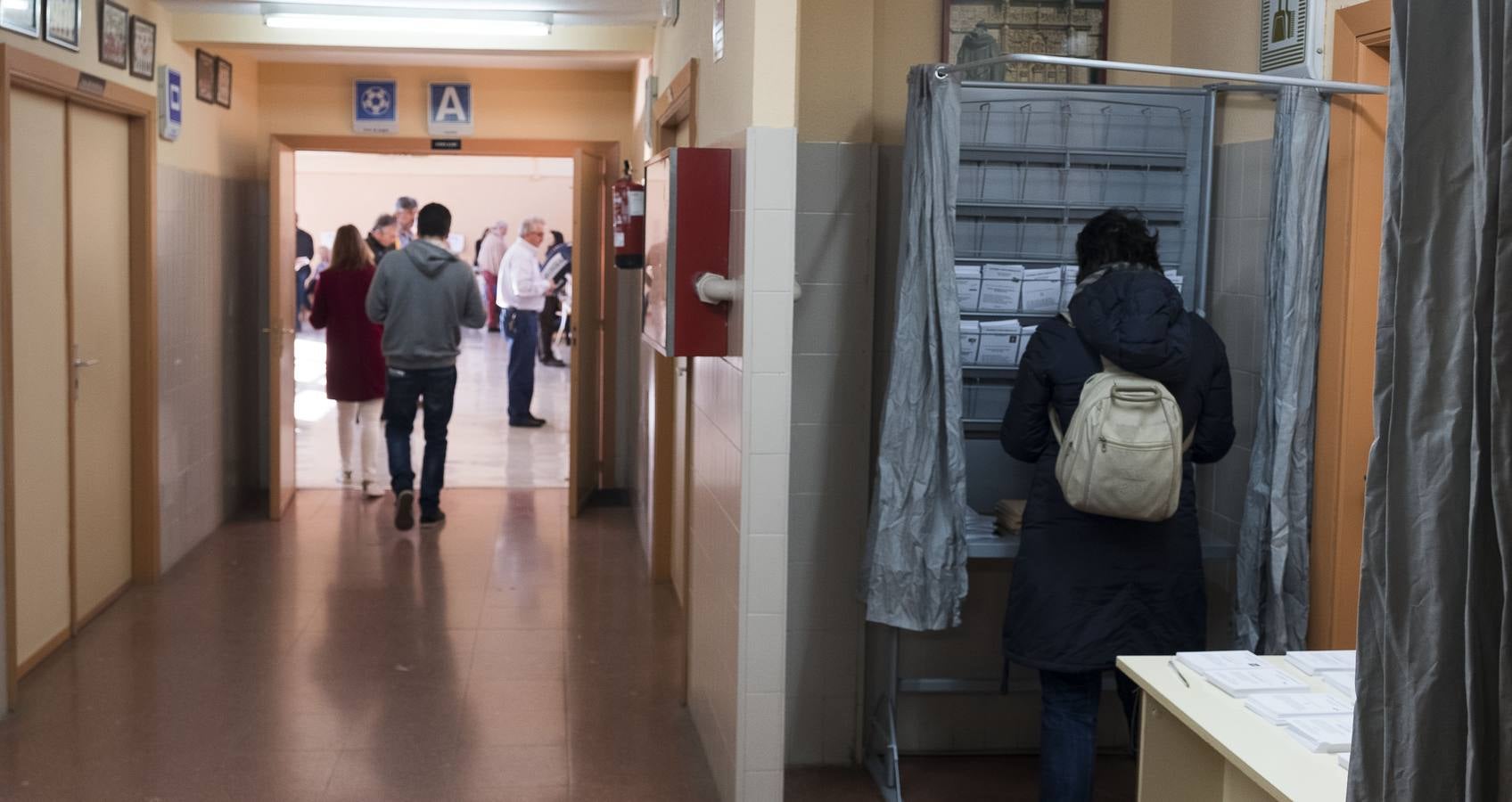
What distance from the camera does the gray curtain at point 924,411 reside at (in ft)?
12.2

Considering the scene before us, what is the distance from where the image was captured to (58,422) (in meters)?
5.40

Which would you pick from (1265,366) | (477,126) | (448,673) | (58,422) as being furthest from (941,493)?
(477,126)

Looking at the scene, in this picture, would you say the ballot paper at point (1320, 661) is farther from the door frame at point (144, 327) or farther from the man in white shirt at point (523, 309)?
the man in white shirt at point (523, 309)

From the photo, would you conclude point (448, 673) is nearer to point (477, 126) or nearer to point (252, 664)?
point (252, 664)

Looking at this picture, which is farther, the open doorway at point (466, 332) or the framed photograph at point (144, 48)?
the open doorway at point (466, 332)

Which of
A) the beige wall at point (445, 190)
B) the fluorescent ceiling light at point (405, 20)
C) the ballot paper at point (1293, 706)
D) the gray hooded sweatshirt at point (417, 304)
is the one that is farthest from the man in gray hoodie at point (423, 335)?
the beige wall at point (445, 190)

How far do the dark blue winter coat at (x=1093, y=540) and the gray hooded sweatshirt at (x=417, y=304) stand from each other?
4481 millimetres

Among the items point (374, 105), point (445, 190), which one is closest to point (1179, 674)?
point (374, 105)

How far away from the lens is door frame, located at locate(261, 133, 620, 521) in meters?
7.82

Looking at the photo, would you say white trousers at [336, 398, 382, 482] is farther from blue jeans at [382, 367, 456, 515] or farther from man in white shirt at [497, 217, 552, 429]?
man in white shirt at [497, 217, 552, 429]

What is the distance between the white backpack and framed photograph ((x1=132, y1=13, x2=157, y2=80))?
461 centimetres

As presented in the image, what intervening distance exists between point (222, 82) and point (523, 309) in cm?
358

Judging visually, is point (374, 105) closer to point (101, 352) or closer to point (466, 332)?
point (101, 352)

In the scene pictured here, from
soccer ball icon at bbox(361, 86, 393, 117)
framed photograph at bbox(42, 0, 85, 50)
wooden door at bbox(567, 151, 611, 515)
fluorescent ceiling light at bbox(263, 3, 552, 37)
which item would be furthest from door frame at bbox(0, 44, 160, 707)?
wooden door at bbox(567, 151, 611, 515)
